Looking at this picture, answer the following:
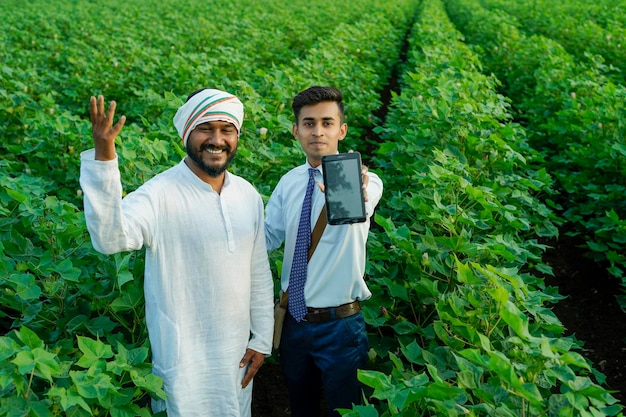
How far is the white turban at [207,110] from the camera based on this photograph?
2.02 meters

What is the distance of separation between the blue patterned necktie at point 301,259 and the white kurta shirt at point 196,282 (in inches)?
8.3

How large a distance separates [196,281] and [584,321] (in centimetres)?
333

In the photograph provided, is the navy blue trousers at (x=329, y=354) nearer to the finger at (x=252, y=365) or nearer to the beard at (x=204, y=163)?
the finger at (x=252, y=365)

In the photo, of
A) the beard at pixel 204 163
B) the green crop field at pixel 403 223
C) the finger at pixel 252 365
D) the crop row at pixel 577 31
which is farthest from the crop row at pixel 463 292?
the crop row at pixel 577 31

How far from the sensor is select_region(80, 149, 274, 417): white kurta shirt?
200 centimetres

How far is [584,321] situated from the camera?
4309 millimetres

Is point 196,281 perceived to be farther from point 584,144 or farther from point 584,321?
point 584,144

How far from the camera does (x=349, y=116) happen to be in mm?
6305

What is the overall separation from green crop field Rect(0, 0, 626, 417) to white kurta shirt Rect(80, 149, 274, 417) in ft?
0.44

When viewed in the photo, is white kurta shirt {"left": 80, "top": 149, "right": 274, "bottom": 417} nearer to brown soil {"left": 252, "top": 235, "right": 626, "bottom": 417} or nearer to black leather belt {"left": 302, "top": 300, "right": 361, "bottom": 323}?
black leather belt {"left": 302, "top": 300, "right": 361, "bottom": 323}

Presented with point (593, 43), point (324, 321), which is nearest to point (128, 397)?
point (324, 321)

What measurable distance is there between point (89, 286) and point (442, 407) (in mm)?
1394

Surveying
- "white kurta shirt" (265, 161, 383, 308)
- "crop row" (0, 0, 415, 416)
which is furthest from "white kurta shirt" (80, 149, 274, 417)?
"white kurta shirt" (265, 161, 383, 308)

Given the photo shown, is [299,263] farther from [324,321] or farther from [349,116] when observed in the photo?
[349,116]
